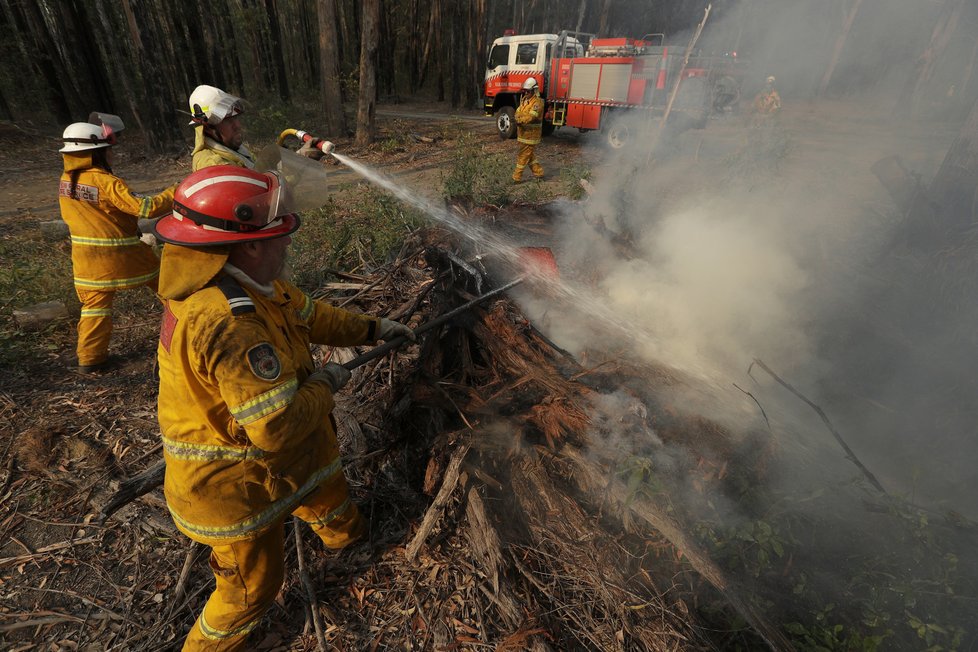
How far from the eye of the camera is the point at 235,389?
5.38 feet

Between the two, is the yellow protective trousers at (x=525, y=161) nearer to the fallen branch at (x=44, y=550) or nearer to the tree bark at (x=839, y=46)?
the tree bark at (x=839, y=46)

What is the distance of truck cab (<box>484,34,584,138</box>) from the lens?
14062mm

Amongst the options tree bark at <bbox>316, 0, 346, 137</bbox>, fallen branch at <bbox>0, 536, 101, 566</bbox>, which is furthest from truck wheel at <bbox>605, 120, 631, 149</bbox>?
fallen branch at <bbox>0, 536, 101, 566</bbox>

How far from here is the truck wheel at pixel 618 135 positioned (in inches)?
497

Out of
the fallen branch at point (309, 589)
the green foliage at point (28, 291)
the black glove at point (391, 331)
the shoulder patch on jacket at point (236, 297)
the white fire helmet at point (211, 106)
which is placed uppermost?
the white fire helmet at point (211, 106)

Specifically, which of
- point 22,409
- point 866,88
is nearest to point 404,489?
point 22,409

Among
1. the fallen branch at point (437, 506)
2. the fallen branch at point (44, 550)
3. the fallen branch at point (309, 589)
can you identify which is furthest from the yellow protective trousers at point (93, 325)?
the fallen branch at point (437, 506)

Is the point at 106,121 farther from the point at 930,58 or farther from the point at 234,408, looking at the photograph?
the point at 930,58

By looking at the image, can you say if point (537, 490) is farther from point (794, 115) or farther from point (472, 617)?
point (794, 115)

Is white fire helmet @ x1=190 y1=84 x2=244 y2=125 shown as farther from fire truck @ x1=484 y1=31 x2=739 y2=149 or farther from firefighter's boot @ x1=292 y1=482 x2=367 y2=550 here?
fire truck @ x1=484 y1=31 x2=739 y2=149

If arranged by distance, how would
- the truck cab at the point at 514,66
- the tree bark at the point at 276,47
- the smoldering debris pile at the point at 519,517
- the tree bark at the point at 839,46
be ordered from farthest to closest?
the tree bark at the point at 276,47 → the truck cab at the point at 514,66 → the tree bark at the point at 839,46 → the smoldering debris pile at the point at 519,517

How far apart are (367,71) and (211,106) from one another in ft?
34.7

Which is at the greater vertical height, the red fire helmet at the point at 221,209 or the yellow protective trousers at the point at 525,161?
the red fire helmet at the point at 221,209

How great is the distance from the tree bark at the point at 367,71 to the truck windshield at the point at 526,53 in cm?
467
